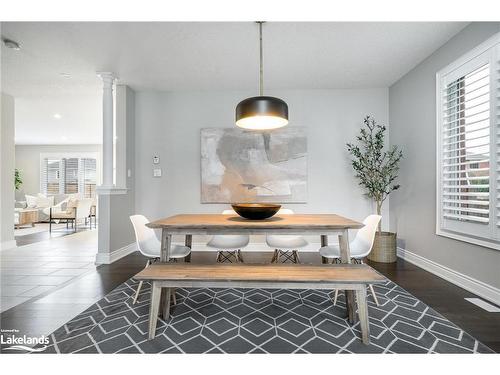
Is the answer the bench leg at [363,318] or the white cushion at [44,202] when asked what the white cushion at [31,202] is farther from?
the bench leg at [363,318]

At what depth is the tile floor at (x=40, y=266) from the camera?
9.11 ft

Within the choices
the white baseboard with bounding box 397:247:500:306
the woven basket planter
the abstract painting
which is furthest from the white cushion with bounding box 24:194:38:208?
the white baseboard with bounding box 397:247:500:306

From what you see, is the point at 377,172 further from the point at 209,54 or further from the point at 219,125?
the point at 209,54

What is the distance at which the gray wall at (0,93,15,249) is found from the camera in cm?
465

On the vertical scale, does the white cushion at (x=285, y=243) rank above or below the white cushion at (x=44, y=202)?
below

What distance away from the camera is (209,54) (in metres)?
3.33

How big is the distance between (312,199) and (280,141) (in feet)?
3.62

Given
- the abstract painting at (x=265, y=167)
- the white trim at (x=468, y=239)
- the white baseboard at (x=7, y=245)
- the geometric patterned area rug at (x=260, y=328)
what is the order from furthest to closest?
A: 1. the white baseboard at (x=7, y=245)
2. the abstract painting at (x=265, y=167)
3. the white trim at (x=468, y=239)
4. the geometric patterned area rug at (x=260, y=328)

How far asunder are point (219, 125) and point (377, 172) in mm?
2627

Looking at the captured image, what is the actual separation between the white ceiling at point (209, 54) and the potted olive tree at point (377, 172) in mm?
922

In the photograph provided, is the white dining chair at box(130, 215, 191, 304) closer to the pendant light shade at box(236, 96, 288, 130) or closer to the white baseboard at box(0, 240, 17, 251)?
the pendant light shade at box(236, 96, 288, 130)

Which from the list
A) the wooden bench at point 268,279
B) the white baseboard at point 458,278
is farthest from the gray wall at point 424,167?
the wooden bench at point 268,279

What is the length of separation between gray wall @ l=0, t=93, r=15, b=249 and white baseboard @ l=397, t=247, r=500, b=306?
6.49 meters

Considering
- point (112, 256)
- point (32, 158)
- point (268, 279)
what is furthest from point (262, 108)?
point (32, 158)
